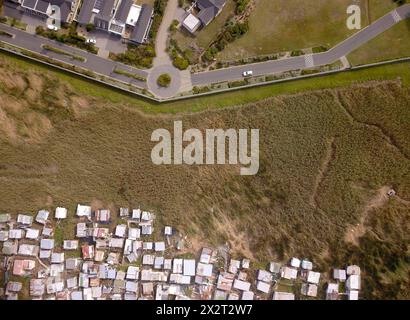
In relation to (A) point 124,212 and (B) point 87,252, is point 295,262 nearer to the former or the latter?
(A) point 124,212

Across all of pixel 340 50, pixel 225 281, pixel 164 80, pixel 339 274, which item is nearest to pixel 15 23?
pixel 164 80

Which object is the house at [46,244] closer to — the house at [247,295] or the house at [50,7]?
the house at [247,295]

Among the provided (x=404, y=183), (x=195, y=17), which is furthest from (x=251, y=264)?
(x=195, y=17)

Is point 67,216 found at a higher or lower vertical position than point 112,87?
lower

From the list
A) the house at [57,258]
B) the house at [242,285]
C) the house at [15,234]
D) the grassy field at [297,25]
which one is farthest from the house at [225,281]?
the grassy field at [297,25]

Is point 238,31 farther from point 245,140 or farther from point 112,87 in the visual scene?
point 112,87
